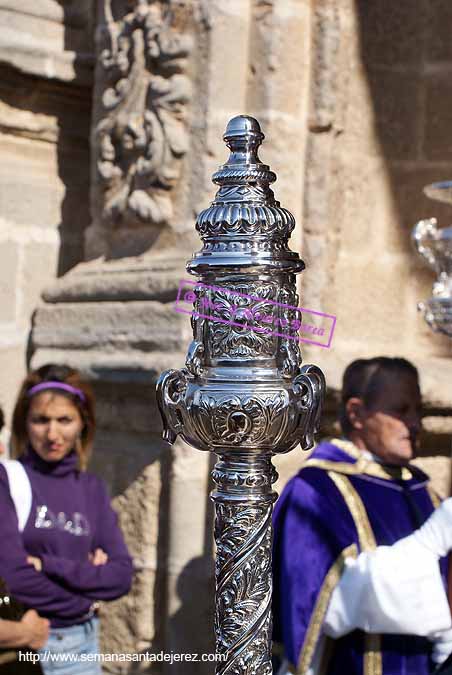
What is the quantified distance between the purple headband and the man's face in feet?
2.44

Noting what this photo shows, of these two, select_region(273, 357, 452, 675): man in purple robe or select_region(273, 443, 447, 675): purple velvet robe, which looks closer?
select_region(273, 357, 452, 675): man in purple robe

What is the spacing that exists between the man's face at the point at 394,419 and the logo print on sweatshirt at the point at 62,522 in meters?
0.76

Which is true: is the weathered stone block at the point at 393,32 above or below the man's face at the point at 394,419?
above

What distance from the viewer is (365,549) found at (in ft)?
9.35

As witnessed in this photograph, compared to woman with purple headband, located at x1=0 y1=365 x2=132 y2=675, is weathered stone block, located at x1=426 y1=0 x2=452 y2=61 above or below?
above

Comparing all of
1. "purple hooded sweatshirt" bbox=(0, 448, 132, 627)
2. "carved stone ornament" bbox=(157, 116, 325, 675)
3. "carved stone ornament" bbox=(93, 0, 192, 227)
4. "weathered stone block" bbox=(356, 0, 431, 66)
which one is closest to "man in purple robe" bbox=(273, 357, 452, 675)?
"purple hooded sweatshirt" bbox=(0, 448, 132, 627)

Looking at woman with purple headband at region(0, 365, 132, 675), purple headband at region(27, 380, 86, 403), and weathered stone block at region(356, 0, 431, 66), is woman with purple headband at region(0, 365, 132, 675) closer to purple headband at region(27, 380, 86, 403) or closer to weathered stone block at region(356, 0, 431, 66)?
purple headband at region(27, 380, 86, 403)

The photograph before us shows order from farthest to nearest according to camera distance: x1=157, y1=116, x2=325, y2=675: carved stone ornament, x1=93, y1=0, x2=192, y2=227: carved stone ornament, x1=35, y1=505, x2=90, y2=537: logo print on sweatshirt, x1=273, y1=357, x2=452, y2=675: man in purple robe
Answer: x1=93, y1=0, x2=192, y2=227: carved stone ornament → x1=35, y1=505, x2=90, y2=537: logo print on sweatshirt → x1=273, y1=357, x2=452, y2=675: man in purple robe → x1=157, y1=116, x2=325, y2=675: carved stone ornament

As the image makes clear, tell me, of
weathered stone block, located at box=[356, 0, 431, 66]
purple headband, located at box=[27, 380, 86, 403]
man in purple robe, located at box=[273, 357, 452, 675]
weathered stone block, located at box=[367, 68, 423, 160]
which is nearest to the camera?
man in purple robe, located at box=[273, 357, 452, 675]

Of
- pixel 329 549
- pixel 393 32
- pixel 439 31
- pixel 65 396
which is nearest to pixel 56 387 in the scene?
pixel 65 396

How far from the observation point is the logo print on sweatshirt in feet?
9.43

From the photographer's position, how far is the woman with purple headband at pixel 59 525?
2799 millimetres

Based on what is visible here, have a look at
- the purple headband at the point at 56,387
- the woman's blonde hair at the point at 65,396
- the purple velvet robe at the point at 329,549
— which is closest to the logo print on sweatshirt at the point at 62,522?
the woman's blonde hair at the point at 65,396

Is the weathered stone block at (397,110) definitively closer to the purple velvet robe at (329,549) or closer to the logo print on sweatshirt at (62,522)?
the purple velvet robe at (329,549)
